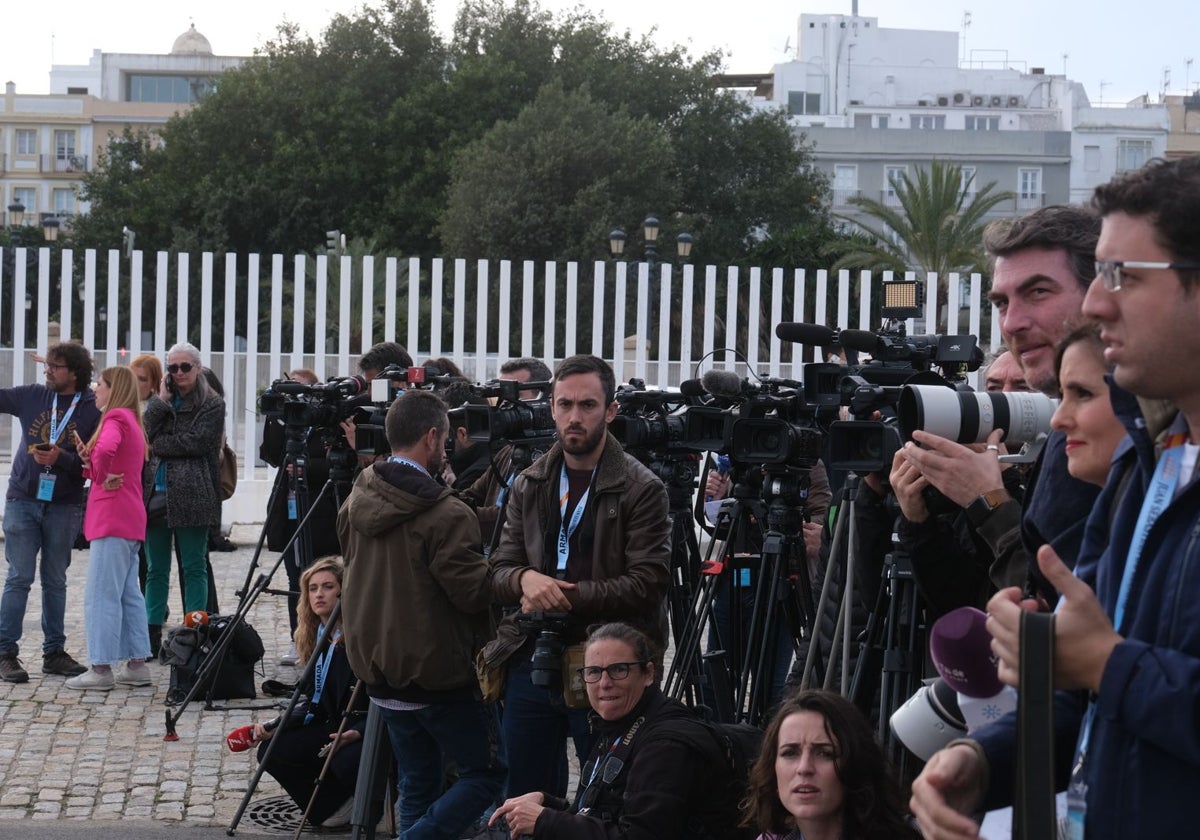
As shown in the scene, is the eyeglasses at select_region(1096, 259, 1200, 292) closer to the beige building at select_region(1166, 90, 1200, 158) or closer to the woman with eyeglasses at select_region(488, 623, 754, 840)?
the woman with eyeglasses at select_region(488, 623, 754, 840)

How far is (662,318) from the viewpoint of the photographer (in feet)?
54.2

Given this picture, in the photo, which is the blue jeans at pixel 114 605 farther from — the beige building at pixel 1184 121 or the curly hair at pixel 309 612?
the beige building at pixel 1184 121

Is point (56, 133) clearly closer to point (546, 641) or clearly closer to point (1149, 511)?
point (546, 641)

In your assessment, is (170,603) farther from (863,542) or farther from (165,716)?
(863,542)

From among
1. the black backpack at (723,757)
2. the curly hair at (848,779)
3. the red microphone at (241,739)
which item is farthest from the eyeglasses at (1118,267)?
the red microphone at (241,739)

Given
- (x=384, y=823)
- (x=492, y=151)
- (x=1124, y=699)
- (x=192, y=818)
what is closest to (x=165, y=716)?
(x=192, y=818)

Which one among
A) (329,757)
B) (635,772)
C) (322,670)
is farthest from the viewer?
(322,670)

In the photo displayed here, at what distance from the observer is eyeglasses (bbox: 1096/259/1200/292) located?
85.0 inches

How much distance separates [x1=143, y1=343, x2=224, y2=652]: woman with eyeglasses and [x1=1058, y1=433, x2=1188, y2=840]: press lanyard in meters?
8.42

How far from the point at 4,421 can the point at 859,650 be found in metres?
15.3

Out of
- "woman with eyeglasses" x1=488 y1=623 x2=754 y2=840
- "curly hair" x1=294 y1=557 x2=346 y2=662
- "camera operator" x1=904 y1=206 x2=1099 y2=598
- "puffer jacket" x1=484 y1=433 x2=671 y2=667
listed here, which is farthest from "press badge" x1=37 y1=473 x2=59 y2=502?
"camera operator" x1=904 y1=206 x2=1099 y2=598

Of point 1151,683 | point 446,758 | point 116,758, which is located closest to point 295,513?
point 116,758

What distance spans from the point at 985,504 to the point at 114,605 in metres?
7.09

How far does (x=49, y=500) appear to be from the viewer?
9.67 meters
